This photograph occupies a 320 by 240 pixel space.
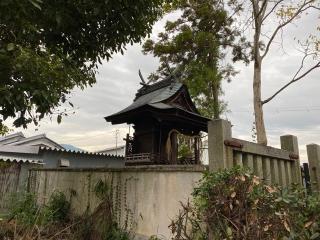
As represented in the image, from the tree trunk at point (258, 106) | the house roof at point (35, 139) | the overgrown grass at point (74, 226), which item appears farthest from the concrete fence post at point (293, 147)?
the house roof at point (35, 139)

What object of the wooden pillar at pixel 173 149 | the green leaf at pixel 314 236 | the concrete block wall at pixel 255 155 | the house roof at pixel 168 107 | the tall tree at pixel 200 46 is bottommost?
the green leaf at pixel 314 236

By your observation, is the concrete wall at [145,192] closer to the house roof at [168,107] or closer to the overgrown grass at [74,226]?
the overgrown grass at [74,226]

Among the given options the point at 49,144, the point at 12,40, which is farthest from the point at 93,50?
the point at 49,144

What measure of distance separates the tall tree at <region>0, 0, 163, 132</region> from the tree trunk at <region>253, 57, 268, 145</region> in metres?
9.22

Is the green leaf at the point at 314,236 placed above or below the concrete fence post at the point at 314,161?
below

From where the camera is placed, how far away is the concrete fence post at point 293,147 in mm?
5582

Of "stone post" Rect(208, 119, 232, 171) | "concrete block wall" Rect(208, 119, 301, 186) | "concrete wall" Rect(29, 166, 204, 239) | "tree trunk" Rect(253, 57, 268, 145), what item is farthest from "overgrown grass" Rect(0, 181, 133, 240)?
"tree trunk" Rect(253, 57, 268, 145)

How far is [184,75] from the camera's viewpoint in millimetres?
18750

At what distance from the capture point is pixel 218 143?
4066mm

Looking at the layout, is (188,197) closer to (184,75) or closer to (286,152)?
(286,152)

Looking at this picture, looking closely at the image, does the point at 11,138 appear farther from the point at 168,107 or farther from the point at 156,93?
the point at 168,107

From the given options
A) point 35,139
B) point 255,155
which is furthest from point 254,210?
point 35,139

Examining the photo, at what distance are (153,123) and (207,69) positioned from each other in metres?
9.37

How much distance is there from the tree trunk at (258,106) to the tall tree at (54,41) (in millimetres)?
9217
